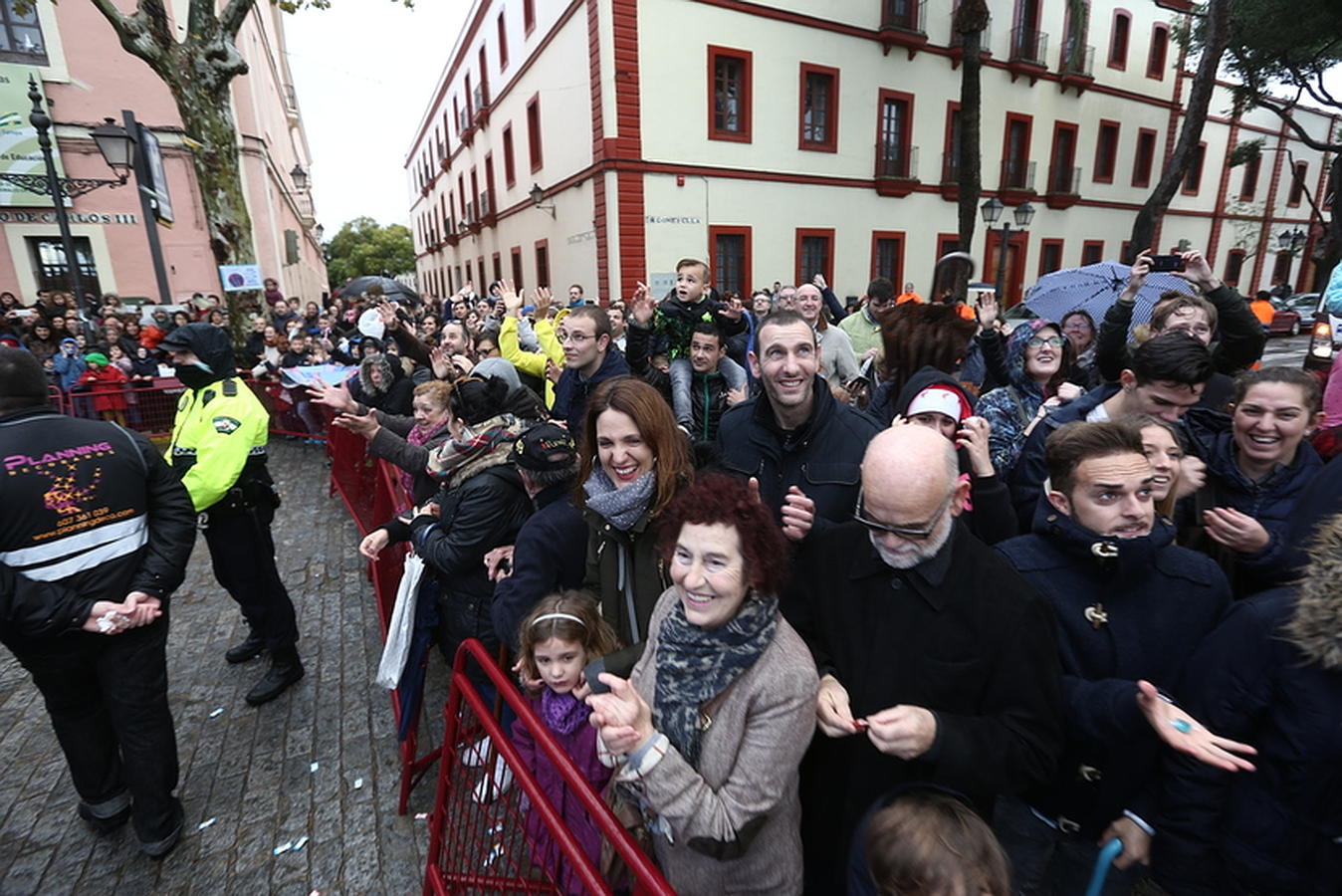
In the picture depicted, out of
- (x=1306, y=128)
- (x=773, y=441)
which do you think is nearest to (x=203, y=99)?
(x=773, y=441)

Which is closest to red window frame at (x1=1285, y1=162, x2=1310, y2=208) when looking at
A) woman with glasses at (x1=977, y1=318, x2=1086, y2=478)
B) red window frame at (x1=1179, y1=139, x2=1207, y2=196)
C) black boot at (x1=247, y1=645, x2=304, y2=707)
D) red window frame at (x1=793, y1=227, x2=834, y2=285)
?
red window frame at (x1=1179, y1=139, x2=1207, y2=196)

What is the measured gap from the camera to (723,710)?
5.19 ft

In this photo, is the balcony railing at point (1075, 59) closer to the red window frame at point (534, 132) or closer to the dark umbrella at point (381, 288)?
the red window frame at point (534, 132)

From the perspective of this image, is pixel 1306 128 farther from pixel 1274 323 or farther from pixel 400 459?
pixel 400 459

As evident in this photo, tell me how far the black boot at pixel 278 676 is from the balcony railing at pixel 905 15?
20327mm

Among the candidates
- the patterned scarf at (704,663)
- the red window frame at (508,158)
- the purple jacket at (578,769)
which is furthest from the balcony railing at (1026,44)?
the purple jacket at (578,769)

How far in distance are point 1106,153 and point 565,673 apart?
30629mm

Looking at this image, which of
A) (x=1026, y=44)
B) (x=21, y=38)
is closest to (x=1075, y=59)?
(x=1026, y=44)

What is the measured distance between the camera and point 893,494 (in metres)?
1.54

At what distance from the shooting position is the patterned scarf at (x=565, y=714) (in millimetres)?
2303

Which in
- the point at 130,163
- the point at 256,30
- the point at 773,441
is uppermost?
the point at 256,30

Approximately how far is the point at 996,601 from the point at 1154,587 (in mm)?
543

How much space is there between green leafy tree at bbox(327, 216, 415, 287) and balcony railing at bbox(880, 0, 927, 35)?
57.0 meters

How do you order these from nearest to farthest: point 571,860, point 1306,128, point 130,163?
1. point 571,860
2. point 130,163
3. point 1306,128
